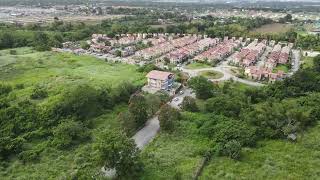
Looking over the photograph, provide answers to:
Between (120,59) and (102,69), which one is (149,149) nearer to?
(102,69)

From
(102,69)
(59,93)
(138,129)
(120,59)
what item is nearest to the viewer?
(138,129)

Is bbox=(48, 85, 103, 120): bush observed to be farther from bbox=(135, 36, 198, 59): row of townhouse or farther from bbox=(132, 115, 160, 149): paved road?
bbox=(135, 36, 198, 59): row of townhouse

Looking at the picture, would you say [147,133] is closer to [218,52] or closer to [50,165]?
[50,165]

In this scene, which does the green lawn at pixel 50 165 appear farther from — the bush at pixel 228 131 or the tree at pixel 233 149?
the tree at pixel 233 149

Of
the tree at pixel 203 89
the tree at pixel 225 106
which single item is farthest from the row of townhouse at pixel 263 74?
the tree at pixel 225 106

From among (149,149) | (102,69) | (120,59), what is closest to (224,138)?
(149,149)

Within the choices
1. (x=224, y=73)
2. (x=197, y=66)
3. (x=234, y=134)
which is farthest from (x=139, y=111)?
(x=197, y=66)
